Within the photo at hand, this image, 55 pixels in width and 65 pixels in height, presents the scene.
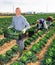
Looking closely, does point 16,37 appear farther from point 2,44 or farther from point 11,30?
point 2,44

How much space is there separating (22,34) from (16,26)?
45 centimetres

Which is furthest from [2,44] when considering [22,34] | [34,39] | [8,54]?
[22,34]

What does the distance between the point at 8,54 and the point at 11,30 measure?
1236mm

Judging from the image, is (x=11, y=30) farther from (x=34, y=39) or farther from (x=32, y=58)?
(x=34, y=39)

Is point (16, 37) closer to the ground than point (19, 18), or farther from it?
closer to the ground

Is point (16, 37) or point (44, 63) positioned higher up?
point (16, 37)

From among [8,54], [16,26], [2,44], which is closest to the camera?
[16,26]

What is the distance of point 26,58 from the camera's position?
7.34 m

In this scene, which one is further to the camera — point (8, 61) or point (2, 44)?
point (2, 44)

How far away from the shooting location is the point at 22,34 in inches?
293

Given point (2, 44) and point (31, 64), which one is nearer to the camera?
point (31, 64)

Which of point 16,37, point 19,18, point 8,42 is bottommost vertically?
point 8,42

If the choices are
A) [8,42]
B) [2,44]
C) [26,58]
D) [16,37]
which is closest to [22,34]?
[16,37]

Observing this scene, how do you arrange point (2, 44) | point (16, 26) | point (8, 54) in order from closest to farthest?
point (16, 26) < point (8, 54) < point (2, 44)
